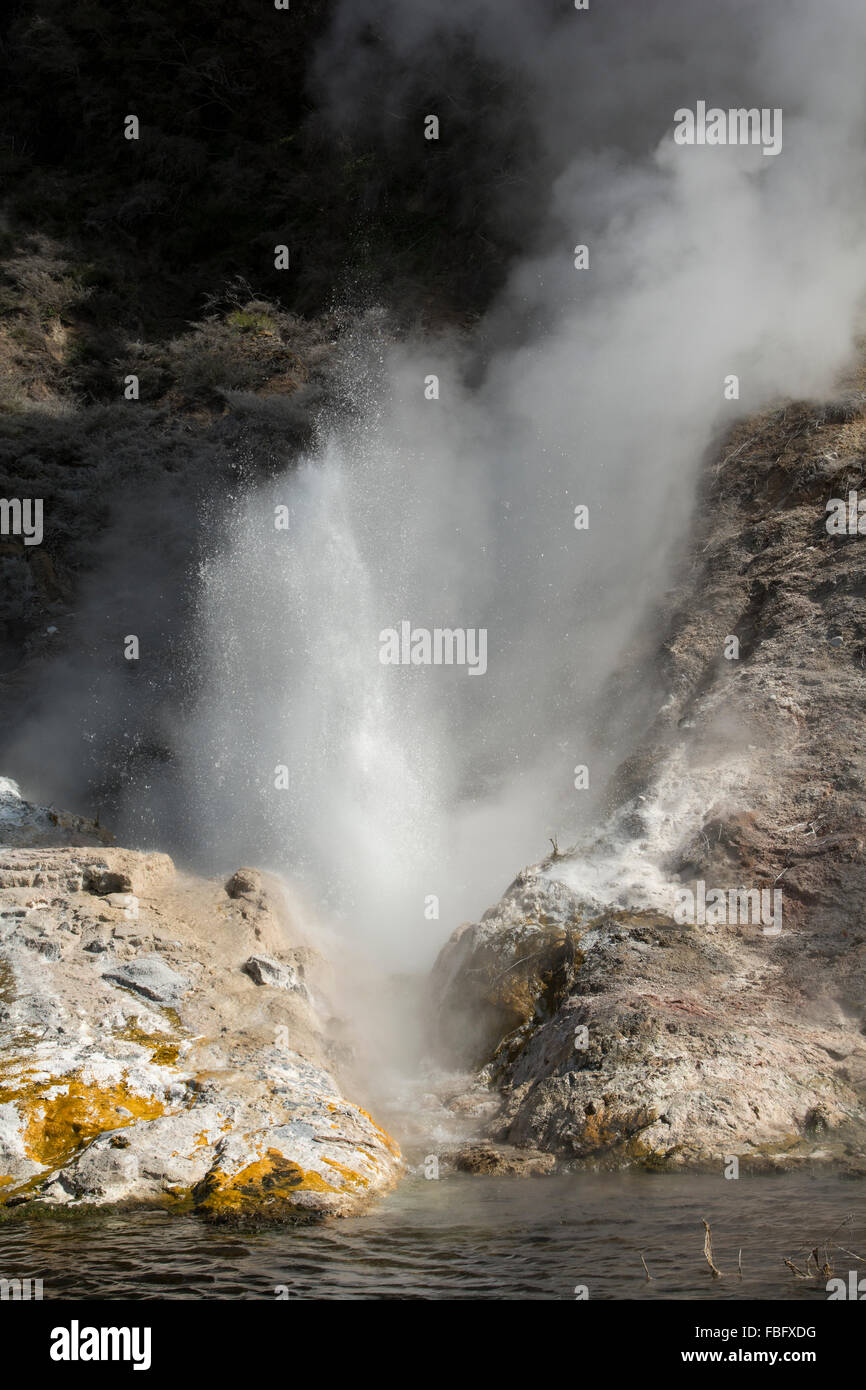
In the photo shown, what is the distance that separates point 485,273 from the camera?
63.7ft

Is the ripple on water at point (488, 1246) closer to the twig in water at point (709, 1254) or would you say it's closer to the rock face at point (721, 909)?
the twig in water at point (709, 1254)

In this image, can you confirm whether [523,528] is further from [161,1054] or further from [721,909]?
[161,1054]

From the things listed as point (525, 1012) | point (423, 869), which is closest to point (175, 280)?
point (423, 869)

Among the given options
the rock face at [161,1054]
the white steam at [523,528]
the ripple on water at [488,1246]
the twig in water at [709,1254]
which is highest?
the white steam at [523,528]

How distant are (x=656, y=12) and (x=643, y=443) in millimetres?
9638

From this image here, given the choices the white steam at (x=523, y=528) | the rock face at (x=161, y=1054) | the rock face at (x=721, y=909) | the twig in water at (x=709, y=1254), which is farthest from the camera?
the white steam at (x=523, y=528)

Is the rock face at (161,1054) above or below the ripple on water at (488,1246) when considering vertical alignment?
above

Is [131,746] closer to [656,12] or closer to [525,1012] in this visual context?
[525,1012]

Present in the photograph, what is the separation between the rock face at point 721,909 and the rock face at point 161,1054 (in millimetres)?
1215

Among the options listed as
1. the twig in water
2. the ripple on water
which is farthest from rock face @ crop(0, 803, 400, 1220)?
the twig in water

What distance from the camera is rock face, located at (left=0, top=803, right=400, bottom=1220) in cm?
465

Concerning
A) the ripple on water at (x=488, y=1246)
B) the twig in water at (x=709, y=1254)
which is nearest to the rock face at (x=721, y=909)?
the ripple on water at (x=488, y=1246)

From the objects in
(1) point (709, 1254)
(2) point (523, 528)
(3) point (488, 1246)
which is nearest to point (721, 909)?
(3) point (488, 1246)

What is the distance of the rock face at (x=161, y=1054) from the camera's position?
465cm
